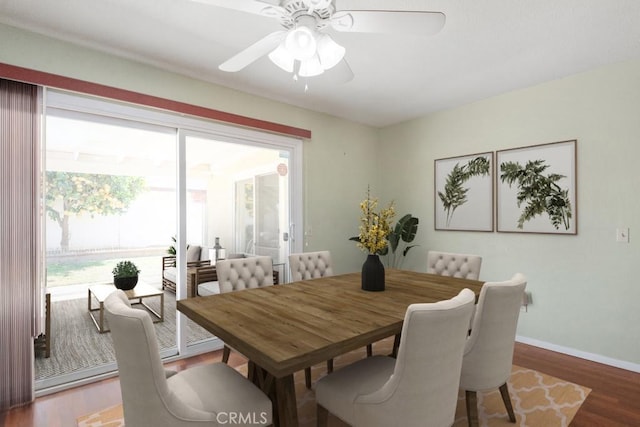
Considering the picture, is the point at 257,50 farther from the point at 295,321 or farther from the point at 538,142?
the point at 538,142

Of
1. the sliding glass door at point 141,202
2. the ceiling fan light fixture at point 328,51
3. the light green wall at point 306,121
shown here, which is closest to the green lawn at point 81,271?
the sliding glass door at point 141,202

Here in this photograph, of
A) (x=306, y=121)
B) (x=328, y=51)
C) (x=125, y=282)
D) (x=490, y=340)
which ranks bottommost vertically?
(x=125, y=282)

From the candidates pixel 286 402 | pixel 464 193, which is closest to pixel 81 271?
pixel 286 402

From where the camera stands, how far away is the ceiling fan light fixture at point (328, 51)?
60.6 inches

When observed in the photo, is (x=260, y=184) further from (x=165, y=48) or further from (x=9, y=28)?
(x=9, y=28)

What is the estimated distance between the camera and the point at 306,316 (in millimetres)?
1560

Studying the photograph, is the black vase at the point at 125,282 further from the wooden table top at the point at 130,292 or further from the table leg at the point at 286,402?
the table leg at the point at 286,402

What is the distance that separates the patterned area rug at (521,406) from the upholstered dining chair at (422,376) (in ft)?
2.74

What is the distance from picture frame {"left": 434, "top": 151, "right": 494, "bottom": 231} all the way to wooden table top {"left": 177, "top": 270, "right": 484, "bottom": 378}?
1.47 metres

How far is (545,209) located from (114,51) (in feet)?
13.2

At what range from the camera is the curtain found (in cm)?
209

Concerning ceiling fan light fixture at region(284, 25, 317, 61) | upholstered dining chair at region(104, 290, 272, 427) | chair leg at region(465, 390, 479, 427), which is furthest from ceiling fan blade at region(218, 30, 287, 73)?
→ chair leg at region(465, 390, 479, 427)

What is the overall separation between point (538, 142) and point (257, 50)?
2.86m

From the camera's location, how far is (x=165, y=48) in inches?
96.3
